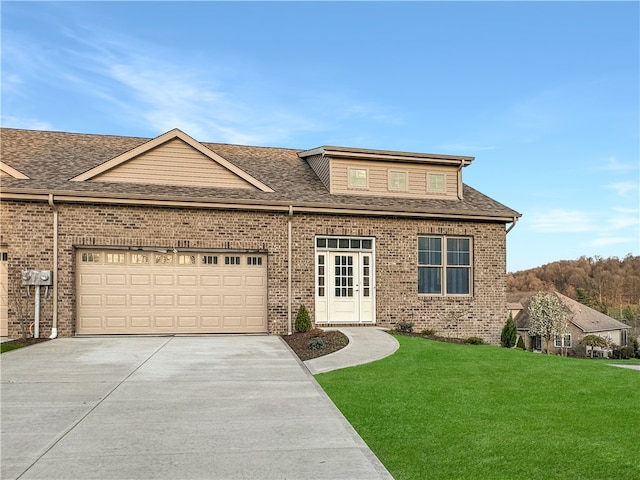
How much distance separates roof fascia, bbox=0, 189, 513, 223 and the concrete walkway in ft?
11.1

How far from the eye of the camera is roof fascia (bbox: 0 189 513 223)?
45.0 feet

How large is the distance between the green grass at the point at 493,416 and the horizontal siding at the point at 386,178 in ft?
22.8

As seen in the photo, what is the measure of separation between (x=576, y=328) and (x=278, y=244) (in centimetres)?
4211

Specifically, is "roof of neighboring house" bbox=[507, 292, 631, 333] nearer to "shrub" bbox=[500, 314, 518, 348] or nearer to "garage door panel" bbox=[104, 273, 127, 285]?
"shrub" bbox=[500, 314, 518, 348]

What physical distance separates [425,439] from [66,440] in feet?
12.3

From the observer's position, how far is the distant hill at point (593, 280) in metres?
83.1

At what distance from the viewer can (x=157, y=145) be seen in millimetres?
15344

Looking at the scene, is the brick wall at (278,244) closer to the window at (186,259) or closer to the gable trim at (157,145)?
the window at (186,259)

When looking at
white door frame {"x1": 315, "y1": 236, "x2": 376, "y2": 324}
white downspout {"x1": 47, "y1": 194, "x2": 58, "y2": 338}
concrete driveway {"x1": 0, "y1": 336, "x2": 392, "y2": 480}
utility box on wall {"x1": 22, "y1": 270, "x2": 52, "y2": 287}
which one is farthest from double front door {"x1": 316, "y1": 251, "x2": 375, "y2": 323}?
utility box on wall {"x1": 22, "y1": 270, "x2": 52, "y2": 287}

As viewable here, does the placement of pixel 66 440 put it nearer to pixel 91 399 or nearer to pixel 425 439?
pixel 91 399

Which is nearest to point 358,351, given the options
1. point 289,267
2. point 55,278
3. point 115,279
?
point 289,267

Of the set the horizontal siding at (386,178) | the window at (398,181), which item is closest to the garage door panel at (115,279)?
the horizontal siding at (386,178)

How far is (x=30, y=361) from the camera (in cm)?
1051

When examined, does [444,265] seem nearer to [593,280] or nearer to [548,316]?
[548,316]
